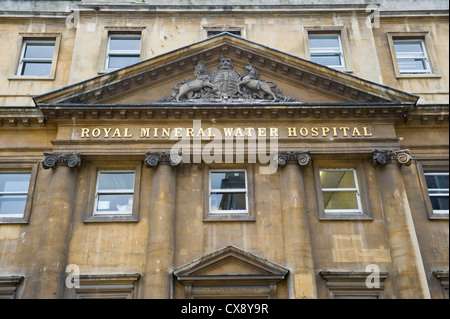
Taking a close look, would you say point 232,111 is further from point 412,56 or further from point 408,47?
point 408,47

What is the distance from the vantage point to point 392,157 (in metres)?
15.1

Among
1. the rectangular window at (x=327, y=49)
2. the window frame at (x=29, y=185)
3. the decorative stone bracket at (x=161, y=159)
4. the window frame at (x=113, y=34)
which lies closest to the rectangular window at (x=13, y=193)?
the window frame at (x=29, y=185)

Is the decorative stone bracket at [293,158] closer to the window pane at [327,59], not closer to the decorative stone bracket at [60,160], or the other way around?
the window pane at [327,59]

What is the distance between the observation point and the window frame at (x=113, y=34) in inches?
692

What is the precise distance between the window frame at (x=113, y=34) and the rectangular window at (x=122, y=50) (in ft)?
0.18

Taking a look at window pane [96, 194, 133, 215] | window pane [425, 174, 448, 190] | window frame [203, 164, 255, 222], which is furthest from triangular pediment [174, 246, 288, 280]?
window pane [425, 174, 448, 190]

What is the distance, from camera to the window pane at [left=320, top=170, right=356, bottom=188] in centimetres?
1559

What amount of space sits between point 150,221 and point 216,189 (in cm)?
246

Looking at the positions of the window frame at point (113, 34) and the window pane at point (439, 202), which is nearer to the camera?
the window pane at point (439, 202)

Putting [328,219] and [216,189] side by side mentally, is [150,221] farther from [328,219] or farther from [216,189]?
[328,219]

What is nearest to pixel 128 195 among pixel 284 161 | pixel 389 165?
pixel 284 161

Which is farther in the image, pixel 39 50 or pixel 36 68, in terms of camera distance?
pixel 39 50

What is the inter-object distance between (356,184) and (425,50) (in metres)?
6.94

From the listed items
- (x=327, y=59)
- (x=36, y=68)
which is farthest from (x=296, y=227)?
(x=36, y=68)
